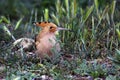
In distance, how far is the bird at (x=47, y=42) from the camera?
5.61m

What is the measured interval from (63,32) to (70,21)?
0.64 ft

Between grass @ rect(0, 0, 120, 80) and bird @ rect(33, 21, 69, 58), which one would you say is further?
bird @ rect(33, 21, 69, 58)

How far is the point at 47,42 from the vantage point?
5648mm

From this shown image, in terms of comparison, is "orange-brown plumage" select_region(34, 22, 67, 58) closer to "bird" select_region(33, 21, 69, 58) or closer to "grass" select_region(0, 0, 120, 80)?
"bird" select_region(33, 21, 69, 58)

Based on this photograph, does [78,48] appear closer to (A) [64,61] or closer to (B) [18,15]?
(A) [64,61]

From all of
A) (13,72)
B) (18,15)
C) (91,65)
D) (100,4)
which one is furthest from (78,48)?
(18,15)

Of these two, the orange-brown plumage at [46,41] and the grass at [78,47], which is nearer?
the grass at [78,47]

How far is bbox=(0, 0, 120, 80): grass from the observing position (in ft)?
17.0

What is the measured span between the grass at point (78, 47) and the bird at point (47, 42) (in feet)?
0.36

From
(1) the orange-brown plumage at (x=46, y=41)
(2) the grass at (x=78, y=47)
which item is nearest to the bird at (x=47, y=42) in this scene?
(1) the orange-brown plumage at (x=46, y=41)

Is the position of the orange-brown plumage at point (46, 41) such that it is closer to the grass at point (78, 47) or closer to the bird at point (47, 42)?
the bird at point (47, 42)

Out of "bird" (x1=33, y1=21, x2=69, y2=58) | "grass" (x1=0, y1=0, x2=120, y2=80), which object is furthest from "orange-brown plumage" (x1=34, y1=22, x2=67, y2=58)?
"grass" (x1=0, y1=0, x2=120, y2=80)

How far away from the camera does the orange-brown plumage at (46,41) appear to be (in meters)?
5.62

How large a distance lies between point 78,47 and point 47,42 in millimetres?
532
